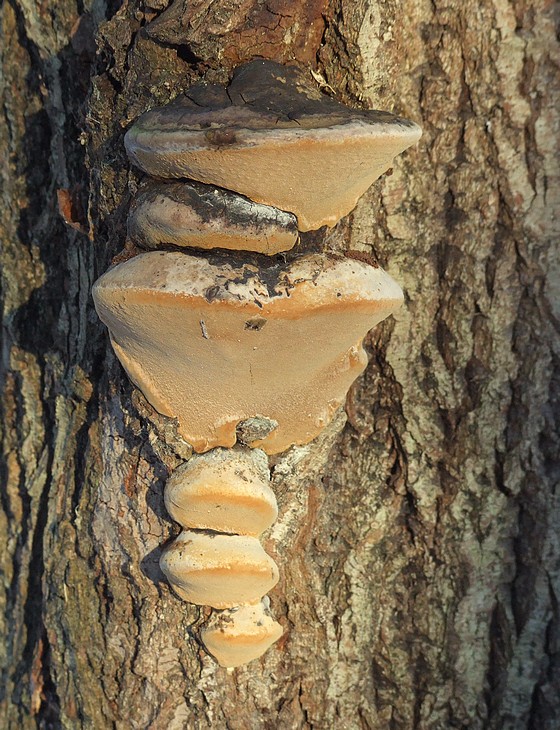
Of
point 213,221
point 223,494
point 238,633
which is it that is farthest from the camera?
point 238,633

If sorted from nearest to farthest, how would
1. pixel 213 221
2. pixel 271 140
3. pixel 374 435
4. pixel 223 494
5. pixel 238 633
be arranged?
1. pixel 271 140
2. pixel 213 221
3. pixel 223 494
4. pixel 238 633
5. pixel 374 435

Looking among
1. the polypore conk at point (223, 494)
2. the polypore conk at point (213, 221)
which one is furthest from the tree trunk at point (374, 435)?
the polypore conk at point (213, 221)

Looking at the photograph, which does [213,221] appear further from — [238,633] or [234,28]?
[238,633]

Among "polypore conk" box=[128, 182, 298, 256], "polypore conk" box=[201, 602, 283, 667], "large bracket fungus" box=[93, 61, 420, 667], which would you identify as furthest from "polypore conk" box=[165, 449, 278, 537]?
"polypore conk" box=[128, 182, 298, 256]

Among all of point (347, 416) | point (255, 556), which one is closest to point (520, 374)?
point (347, 416)

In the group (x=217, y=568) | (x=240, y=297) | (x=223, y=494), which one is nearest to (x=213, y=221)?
(x=240, y=297)

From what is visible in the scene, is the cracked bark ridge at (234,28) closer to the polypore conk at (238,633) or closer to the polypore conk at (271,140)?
the polypore conk at (271,140)
